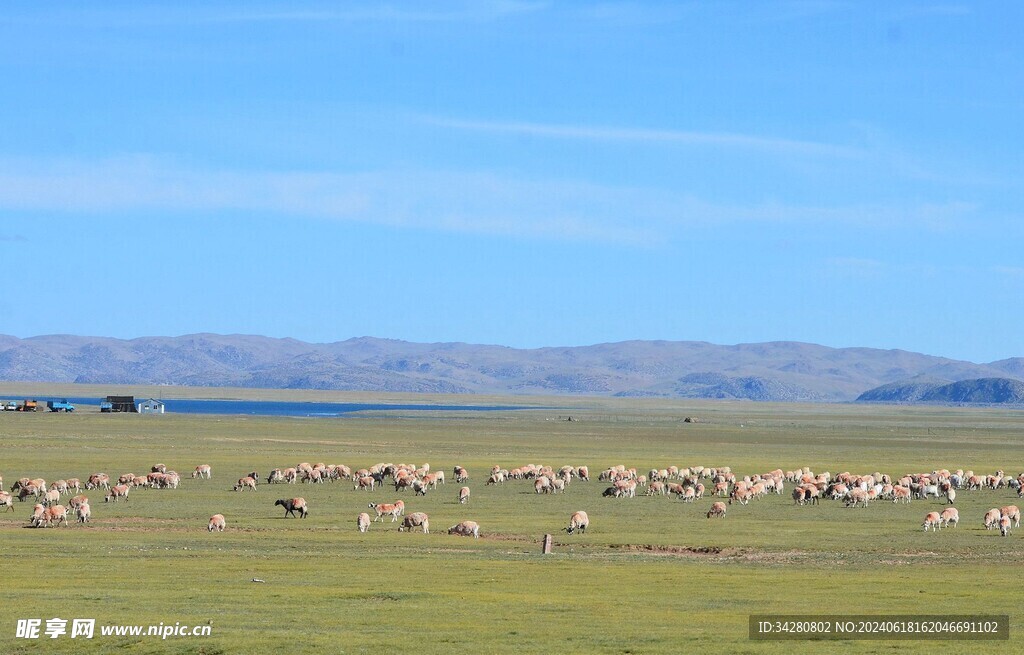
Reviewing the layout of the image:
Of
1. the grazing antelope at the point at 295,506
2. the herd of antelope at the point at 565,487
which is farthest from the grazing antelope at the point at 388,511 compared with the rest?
the grazing antelope at the point at 295,506

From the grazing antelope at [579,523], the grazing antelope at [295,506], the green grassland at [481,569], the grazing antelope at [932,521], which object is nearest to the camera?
the green grassland at [481,569]

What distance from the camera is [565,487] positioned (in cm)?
5603

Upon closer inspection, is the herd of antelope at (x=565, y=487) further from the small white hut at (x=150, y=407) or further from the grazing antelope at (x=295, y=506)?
the small white hut at (x=150, y=407)

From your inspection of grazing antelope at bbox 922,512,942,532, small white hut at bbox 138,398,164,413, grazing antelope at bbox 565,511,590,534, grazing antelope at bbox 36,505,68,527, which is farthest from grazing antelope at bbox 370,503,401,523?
small white hut at bbox 138,398,164,413

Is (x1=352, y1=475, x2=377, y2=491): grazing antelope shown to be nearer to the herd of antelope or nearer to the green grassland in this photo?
the herd of antelope

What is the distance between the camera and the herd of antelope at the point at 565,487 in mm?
39219

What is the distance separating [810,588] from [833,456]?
6207 cm

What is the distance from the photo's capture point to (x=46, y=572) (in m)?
26.9

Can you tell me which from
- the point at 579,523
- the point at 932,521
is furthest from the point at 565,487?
the point at 932,521

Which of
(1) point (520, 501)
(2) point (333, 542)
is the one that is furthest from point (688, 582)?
(1) point (520, 501)

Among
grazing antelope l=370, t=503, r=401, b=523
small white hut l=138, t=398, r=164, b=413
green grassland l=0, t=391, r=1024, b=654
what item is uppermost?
small white hut l=138, t=398, r=164, b=413

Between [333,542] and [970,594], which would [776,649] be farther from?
[333,542]

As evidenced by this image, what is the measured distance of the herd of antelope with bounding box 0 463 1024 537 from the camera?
3922cm

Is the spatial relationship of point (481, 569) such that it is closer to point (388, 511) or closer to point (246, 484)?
point (388, 511)
